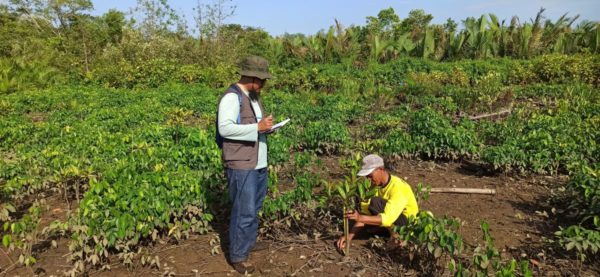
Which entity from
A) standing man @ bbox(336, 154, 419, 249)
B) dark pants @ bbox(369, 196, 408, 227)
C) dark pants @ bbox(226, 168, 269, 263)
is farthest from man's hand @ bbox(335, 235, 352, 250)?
dark pants @ bbox(226, 168, 269, 263)

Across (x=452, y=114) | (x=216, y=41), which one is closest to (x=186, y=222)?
(x=452, y=114)

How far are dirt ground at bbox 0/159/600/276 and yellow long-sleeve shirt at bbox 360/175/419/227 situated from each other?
352 mm

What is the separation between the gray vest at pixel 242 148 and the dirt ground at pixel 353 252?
0.94 metres

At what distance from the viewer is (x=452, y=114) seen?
873 centimetres

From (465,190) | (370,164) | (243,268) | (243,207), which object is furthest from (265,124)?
(465,190)

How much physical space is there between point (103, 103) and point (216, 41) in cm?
786

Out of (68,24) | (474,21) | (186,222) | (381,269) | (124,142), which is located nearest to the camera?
(381,269)

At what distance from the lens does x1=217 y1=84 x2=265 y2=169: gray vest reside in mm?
3297

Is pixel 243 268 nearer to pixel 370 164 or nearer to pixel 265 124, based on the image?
pixel 265 124

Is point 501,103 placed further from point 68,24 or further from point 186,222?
point 68,24

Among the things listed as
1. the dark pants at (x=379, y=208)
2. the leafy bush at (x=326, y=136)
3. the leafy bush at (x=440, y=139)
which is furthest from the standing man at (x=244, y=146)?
the leafy bush at (x=440, y=139)

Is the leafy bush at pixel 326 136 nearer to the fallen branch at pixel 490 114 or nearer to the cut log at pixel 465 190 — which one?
the cut log at pixel 465 190

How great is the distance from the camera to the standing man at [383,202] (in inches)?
139

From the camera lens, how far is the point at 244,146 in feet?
10.9
